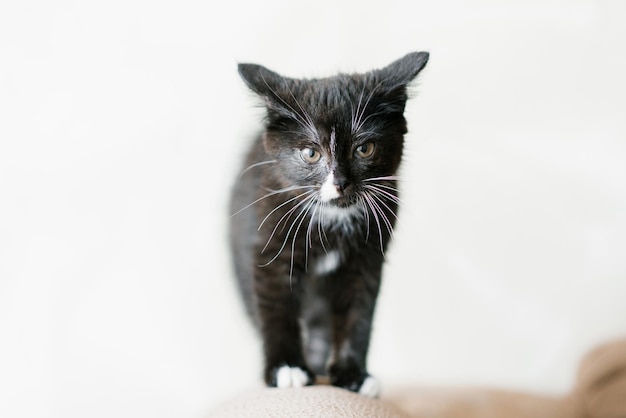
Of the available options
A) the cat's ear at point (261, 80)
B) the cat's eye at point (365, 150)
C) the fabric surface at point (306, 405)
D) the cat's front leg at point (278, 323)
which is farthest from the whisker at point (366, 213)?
the fabric surface at point (306, 405)

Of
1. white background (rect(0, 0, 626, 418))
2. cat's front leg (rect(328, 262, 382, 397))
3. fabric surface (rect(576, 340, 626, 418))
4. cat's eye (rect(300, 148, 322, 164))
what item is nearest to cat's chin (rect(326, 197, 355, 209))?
cat's eye (rect(300, 148, 322, 164))

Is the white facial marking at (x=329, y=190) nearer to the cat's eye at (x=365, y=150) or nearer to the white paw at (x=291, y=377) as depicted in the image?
the cat's eye at (x=365, y=150)

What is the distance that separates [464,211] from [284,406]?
142 centimetres

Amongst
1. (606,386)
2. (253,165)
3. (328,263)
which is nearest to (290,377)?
(328,263)

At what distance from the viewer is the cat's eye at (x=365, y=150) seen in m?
1.55

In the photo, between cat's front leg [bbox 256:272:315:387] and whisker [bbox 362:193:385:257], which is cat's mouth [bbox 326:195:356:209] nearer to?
whisker [bbox 362:193:385:257]

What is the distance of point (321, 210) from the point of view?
1.67 metres

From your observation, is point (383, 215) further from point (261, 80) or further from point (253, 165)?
point (261, 80)

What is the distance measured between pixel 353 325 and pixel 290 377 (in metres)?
0.25

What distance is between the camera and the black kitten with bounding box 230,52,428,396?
154 cm

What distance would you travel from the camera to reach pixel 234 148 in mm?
2172

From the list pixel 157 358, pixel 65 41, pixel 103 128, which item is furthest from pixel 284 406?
pixel 65 41

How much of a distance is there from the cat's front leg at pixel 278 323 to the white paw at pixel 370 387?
159mm

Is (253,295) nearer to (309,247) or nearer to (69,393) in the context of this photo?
(309,247)
